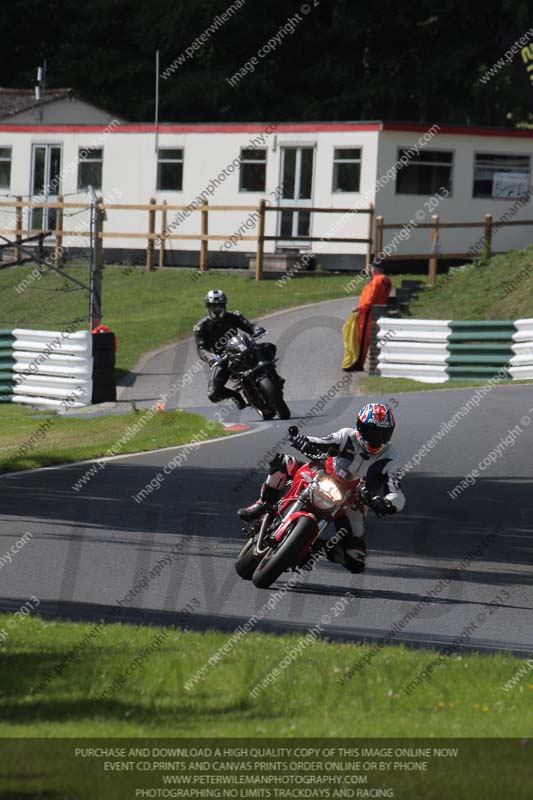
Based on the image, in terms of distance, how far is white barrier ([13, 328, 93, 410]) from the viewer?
2423 centimetres

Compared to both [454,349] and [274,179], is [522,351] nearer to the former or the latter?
[454,349]

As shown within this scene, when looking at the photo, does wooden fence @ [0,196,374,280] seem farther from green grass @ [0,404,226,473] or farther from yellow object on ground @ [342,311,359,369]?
green grass @ [0,404,226,473]

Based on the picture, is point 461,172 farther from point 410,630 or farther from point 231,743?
point 231,743

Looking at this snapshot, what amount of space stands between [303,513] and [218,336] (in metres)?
10.1

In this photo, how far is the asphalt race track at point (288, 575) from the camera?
10297 mm

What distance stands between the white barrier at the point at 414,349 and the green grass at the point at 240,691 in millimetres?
15778

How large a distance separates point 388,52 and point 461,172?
48.8 feet

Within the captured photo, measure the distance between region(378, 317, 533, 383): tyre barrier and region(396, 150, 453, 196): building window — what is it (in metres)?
11.6

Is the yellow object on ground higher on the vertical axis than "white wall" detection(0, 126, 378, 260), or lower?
lower

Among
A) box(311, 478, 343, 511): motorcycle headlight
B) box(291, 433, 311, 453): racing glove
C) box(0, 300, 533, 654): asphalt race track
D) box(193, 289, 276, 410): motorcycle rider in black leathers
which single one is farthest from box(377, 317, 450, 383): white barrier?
box(311, 478, 343, 511): motorcycle headlight

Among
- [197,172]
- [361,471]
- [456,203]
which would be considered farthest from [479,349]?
[197,172]

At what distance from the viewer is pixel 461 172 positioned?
36.2 metres

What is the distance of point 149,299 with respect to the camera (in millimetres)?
33906

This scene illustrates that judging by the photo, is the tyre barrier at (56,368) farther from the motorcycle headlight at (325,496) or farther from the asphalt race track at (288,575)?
the motorcycle headlight at (325,496)
